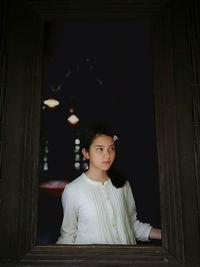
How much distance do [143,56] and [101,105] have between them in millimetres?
663

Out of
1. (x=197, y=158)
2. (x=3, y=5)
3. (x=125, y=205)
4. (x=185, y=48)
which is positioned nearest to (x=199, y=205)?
(x=197, y=158)

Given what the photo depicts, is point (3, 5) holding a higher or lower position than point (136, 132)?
higher

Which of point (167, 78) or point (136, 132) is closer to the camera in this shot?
point (167, 78)

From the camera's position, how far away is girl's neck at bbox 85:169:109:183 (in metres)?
2.53

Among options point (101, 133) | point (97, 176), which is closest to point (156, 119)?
point (101, 133)

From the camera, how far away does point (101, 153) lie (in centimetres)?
254

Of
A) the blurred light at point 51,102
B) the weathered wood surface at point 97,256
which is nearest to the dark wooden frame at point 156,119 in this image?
the weathered wood surface at point 97,256

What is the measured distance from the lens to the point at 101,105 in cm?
295

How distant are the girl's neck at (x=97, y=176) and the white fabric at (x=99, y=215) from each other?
1.2 inches

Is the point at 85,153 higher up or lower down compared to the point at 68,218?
higher up

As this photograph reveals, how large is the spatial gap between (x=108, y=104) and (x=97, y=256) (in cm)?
151

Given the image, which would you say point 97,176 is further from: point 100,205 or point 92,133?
point 92,133

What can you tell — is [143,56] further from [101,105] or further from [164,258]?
[164,258]

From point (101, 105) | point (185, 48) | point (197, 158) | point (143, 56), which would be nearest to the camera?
point (197, 158)
